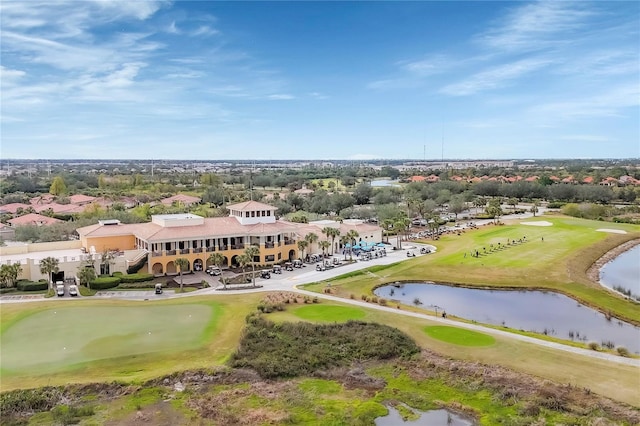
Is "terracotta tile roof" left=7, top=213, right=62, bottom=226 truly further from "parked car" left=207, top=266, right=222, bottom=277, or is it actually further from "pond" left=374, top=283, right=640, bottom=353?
"pond" left=374, top=283, right=640, bottom=353

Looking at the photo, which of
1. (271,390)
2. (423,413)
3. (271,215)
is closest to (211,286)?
(271,215)

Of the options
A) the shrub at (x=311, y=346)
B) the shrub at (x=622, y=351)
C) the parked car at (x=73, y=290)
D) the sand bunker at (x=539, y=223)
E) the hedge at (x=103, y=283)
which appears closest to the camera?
the shrub at (x=311, y=346)

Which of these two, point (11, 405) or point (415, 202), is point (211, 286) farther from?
point (415, 202)

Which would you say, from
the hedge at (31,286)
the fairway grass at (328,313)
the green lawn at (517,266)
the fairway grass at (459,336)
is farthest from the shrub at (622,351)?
the hedge at (31,286)

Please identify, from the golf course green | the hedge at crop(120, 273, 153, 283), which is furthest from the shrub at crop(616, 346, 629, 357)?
the hedge at crop(120, 273, 153, 283)

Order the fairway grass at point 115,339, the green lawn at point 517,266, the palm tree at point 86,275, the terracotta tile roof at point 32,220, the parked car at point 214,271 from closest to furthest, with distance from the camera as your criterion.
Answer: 1. the fairway grass at point 115,339
2. the palm tree at point 86,275
3. the green lawn at point 517,266
4. the parked car at point 214,271
5. the terracotta tile roof at point 32,220

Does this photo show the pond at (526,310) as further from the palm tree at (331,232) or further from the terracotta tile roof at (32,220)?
the terracotta tile roof at (32,220)

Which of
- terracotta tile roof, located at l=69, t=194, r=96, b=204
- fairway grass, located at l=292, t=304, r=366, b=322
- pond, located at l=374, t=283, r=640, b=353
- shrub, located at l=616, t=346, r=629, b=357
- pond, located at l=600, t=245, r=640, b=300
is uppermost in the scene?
terracotta tile roof, located at l=69, t=194, r=96, b=204
